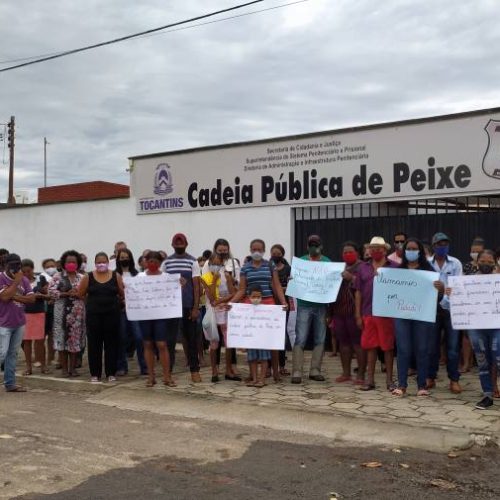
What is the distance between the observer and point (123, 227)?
1488cm

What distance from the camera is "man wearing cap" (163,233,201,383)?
882 cm

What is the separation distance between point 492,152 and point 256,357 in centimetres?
506

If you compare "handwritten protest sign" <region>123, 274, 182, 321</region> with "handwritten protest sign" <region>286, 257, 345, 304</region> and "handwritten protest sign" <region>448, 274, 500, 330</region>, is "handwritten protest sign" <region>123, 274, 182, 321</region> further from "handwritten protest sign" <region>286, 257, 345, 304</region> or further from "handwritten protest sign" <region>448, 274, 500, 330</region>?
"handwritten protest sign" <region>448, 274, 500, 330</region>

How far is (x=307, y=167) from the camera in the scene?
12.4m

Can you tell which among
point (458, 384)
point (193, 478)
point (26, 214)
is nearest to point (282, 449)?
point (193, 478)

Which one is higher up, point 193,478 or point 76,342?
point 76,342

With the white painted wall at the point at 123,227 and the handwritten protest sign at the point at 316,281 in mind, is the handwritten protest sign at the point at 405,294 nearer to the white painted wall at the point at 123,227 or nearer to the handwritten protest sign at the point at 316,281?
the handwritten protest sign at the point at 316,281

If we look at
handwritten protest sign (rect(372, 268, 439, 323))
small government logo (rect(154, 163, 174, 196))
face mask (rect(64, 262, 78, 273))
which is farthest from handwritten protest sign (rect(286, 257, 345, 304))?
small government logo (rect(154, 163, 174, 196))

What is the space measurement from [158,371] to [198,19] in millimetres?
6416

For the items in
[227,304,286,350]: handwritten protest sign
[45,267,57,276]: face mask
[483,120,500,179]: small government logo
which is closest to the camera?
[227,304,286,350]: handwritten protest sign

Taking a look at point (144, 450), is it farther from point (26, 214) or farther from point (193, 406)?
point (26, 214)

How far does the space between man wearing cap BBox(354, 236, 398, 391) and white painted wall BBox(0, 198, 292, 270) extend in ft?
14.1

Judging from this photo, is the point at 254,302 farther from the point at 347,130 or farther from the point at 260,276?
the point at 347,130

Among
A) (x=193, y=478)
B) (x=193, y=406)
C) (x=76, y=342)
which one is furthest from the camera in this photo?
(x=76, y=342)
